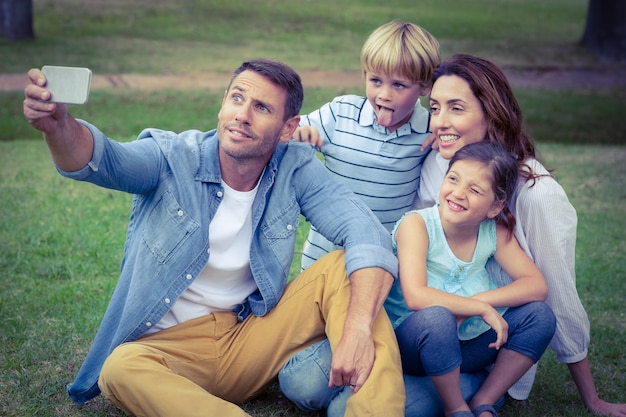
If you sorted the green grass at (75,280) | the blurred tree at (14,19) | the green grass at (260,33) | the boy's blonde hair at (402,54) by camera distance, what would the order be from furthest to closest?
the blurred tree at (14,19), the green grass at (260,33), the boy's blonde hair at (402,54), the green grass at (75,280)

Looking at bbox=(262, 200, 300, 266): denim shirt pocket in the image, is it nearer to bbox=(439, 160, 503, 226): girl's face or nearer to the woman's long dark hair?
bbox=(439, 160, 503, 226): girl's face


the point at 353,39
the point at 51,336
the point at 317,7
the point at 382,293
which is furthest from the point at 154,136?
the point at 317,7

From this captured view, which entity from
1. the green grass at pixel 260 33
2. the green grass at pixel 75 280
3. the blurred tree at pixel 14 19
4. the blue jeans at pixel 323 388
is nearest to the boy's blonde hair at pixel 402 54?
the blue jeans at pixel 323 388

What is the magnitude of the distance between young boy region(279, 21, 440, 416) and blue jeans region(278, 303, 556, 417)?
83 centimetres

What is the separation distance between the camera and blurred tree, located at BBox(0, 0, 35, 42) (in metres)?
15.9

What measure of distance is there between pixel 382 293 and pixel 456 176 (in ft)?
1.88

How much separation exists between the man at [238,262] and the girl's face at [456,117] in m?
0.49

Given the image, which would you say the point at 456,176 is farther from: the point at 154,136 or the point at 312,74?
the point at 312,74

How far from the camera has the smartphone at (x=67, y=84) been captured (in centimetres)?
271

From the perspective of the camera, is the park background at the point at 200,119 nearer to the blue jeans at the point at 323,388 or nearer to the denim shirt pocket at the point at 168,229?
the blue jeans at the point at 323,388

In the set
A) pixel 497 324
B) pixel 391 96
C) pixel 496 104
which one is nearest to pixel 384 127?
pixel 391 96

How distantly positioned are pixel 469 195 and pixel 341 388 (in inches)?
34.7

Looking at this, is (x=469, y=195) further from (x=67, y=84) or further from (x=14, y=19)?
(x=14, y=19)

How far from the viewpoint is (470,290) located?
343cm
